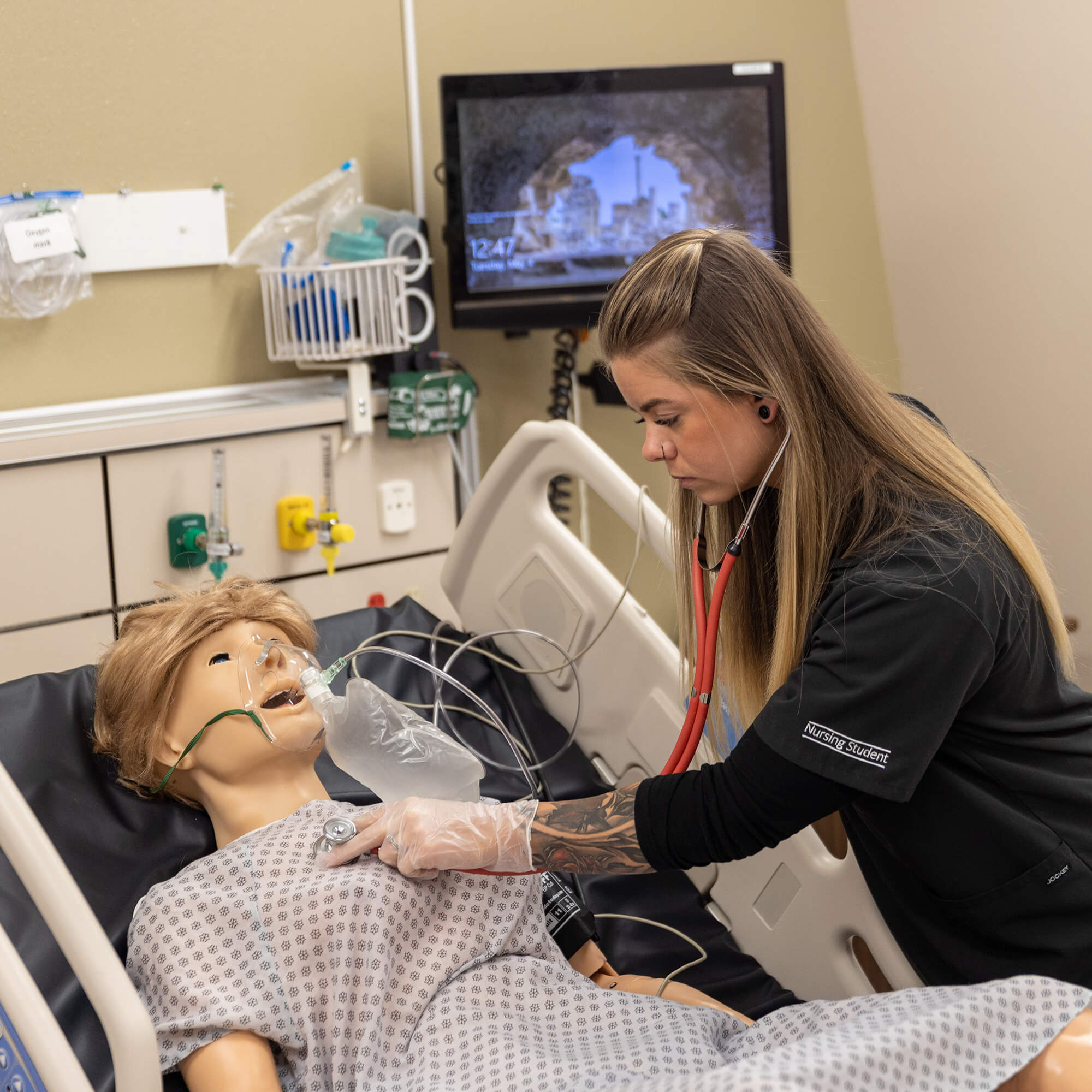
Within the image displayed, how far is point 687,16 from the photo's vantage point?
3398mm

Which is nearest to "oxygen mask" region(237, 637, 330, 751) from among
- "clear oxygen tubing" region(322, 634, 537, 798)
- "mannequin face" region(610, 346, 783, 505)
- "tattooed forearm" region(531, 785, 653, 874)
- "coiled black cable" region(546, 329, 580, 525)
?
"clear oxygen tubing" region(322, 634, 537, 798)

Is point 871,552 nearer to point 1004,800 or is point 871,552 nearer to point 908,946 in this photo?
point 1004,800

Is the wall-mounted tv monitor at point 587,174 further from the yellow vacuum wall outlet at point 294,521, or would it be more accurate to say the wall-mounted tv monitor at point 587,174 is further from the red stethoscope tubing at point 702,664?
the red stethoscope tubing at point 702,664

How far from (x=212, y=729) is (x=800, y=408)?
97 centimetres

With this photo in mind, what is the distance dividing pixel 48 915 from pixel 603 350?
2.90 ft

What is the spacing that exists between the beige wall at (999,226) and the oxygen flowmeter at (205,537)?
208 centimetres

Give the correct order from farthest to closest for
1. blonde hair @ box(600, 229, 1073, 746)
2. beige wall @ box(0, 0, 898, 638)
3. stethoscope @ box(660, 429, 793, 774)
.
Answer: beige wall @ box(0, 0, 898, 638) < stethoscope @ box(660, 429, 793, 774) < blonde hair @ box(600, 229, 1073, 746)

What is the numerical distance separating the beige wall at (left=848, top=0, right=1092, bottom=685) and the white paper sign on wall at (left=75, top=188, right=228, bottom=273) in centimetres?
215

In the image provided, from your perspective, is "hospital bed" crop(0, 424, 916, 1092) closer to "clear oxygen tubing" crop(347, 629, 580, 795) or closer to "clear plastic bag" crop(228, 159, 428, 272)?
"clear oxygen tubing" crop(347, 629, 580, 795)

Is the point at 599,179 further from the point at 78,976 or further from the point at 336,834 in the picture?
the point at 78,976

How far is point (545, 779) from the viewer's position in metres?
2.10

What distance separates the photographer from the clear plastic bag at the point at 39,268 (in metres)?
2.47

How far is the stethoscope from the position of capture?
1.43 meters

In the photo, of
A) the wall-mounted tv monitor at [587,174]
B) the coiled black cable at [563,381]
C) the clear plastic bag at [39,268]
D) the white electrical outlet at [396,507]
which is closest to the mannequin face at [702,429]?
the white electrical outlet at [396,507]
